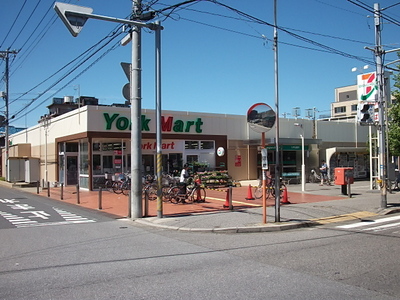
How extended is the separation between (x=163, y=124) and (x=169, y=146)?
5.66 ft

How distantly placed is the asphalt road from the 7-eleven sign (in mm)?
10215

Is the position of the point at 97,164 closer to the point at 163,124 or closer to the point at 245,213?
the point at 163,124

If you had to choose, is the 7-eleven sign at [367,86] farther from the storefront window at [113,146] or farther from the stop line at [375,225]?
the storefront window at [113,146]

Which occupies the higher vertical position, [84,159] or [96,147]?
[96,147]

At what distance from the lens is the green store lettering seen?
23.5 m

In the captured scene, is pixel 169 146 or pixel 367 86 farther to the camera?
pixel 169 146

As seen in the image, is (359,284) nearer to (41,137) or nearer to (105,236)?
(105,236)

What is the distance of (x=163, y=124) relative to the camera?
25.2 m

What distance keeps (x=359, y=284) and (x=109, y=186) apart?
2007 cm

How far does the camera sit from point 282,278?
5.91 meters

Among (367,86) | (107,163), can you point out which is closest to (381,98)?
(367,86)

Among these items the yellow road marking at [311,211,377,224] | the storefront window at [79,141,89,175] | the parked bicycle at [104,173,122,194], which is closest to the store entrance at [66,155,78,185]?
the storefront window at [79,141,89,175]

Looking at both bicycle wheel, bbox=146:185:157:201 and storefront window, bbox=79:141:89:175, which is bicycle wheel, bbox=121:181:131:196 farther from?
storefront window, bbox=79:141:89:175

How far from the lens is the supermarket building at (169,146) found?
23.9 metres
